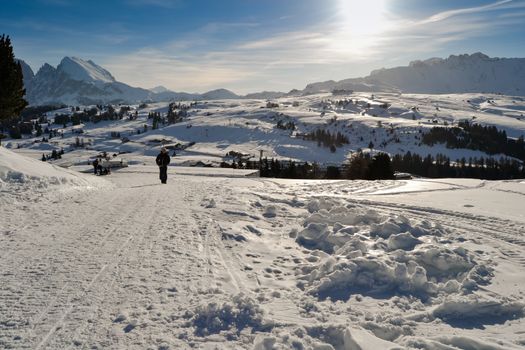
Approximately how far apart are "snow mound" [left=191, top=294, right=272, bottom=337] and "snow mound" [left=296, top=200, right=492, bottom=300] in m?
1.58

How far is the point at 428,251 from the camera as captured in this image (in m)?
8.95

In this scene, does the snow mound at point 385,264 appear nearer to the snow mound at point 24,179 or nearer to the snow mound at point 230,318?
the snow mound at point 230,318

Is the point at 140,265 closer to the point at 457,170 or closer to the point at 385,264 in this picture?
the point at 385,264

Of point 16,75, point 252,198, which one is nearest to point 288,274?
point 252,198

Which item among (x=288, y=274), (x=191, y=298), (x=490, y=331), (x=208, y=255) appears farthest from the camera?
(x=208, y=255)

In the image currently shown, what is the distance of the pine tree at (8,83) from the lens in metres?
51.3

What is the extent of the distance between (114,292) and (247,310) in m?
2.46

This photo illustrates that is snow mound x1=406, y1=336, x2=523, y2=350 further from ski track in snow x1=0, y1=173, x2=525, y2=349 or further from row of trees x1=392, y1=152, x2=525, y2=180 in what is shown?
row of trees x1=392, y1=152, x2=525, y2=180

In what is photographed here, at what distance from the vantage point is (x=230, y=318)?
6.16 meters

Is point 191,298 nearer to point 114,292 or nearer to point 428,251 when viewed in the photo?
point 114,292

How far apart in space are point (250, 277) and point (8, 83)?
57104mm

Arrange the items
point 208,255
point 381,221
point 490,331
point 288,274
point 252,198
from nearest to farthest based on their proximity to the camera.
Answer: point 490,331
point 288,274
point 208,255
point 381,221
point 252,198

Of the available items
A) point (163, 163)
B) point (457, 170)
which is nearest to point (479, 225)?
point (163, 163)

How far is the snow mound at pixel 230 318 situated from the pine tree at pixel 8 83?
57901 mm
